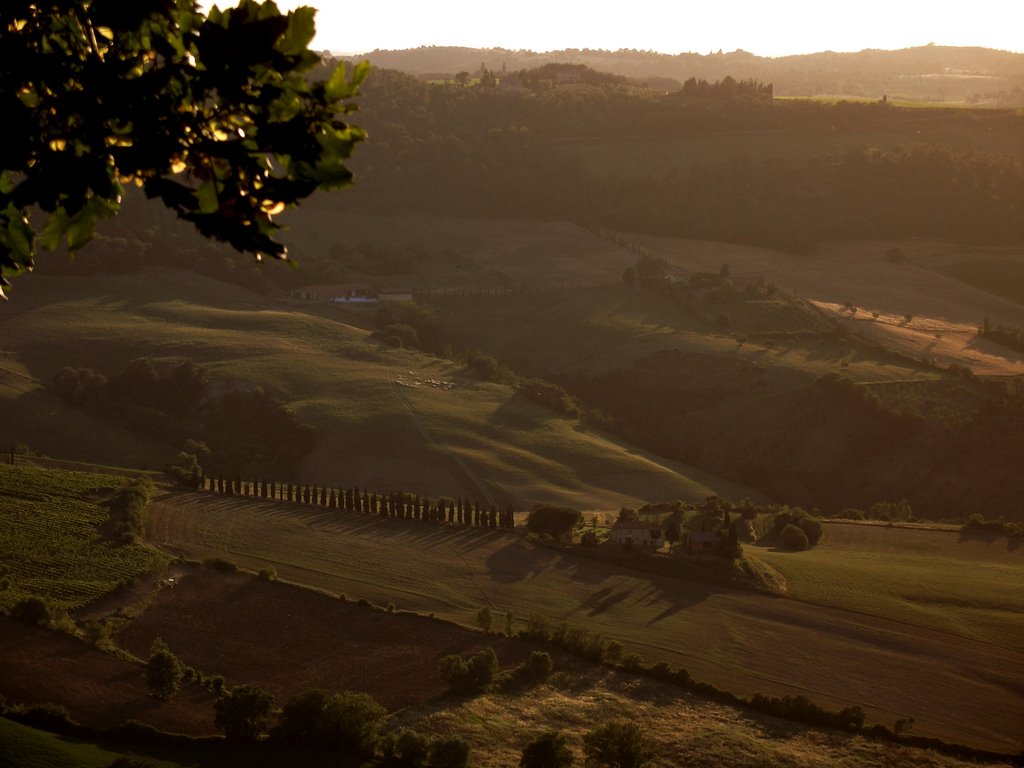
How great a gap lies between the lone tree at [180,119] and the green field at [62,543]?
25.8 meters

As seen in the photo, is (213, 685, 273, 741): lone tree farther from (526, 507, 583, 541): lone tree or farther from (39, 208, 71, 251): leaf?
(39, 208, 71, 251): leaf

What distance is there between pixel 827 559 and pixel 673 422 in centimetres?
2358

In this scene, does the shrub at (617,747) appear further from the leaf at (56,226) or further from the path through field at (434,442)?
the path through field at (434,442)

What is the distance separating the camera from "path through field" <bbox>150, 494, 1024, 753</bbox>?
30.0 metres

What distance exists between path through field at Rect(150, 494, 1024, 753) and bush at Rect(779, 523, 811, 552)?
24.3 feet

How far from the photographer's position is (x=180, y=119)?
550 centimetres

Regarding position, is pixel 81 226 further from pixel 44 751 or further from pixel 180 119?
pixel 44 751

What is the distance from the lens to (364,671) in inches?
1145

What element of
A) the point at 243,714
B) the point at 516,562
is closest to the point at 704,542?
the point at 516,562

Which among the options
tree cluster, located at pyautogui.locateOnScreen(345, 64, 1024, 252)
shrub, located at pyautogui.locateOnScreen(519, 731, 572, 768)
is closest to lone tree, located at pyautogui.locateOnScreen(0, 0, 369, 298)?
shrub, located at pyautogui.locateOnScreen(519, 731, 572, 768)

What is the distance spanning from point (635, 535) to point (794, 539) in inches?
254

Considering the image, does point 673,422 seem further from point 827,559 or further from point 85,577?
point 85,577

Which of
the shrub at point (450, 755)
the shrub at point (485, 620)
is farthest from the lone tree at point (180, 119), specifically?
the shrub at point (485, 620)

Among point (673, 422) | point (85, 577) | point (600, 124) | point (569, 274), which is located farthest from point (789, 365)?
point (600, 124)
